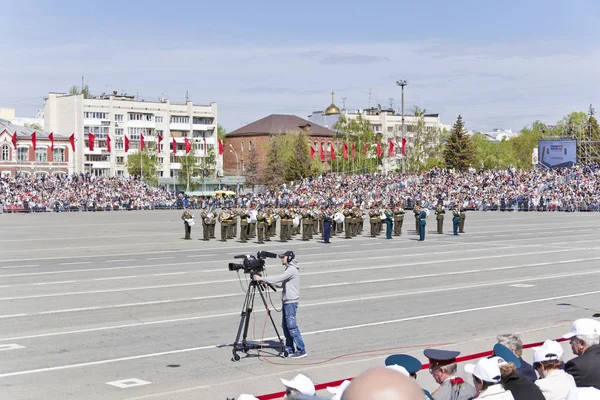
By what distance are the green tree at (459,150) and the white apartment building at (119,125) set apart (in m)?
31.8

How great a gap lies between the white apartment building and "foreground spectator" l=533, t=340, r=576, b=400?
340 feet

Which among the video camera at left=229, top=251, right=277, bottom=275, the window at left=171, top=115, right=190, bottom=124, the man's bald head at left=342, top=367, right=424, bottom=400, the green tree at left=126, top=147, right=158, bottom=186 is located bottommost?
the video camera at left=229, top=251, right=277, bottom=275

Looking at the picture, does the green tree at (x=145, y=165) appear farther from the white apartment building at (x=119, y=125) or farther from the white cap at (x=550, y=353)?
the white cap at (x=550, y=353)

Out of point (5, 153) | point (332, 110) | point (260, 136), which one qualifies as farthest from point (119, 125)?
point (332, 110)

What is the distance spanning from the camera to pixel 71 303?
1712cm

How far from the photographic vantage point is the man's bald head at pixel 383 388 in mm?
2379

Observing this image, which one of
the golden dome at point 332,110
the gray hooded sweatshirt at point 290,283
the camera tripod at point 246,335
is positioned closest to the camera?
the camera tripod at point 246,335

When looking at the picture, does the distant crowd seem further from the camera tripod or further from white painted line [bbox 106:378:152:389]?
white painted line [bbox 106:378:152:389]

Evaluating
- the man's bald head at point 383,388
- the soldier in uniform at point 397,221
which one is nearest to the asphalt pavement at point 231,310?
the soldier in uniform at point 397,221

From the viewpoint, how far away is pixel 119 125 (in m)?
117

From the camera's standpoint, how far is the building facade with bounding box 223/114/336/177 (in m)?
131

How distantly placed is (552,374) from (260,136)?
413 feet

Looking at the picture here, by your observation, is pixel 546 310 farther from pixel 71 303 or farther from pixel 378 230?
pixel 378 230

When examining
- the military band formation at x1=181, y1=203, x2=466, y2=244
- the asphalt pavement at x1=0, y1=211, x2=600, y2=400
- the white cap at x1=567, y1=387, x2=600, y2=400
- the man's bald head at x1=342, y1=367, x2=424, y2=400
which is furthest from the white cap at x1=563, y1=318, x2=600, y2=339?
the military band formation at x1=181, y1=203, x2=466, y2=244
